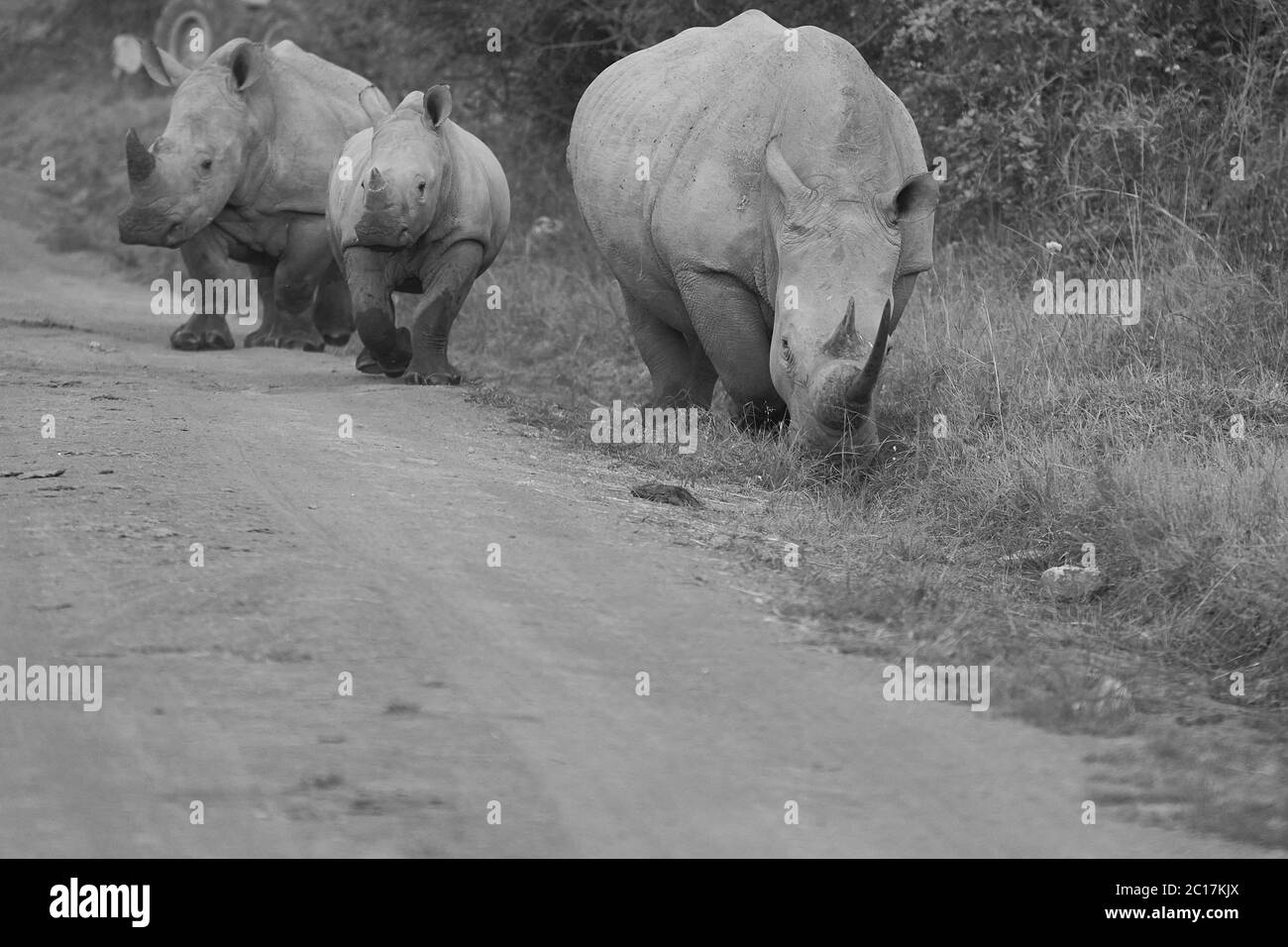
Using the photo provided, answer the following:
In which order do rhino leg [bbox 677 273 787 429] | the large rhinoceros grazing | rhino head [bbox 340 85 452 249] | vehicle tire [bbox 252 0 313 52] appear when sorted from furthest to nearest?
vehicle tire [bbox 252 0 313 52]
rhino head [bbox 340 85 452 249]
rhino leg [bbox 677 273 787 429]
the large rhinoceros grazing

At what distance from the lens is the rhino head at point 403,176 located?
9.70 meters

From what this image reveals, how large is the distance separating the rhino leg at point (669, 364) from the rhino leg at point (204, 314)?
4.00 meters

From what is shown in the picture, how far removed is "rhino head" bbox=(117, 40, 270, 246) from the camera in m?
12.1

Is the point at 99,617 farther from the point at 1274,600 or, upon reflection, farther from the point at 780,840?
the point at 1274,600

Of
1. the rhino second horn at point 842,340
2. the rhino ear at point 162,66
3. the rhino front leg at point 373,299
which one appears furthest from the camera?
the rhino ear at point 162,66

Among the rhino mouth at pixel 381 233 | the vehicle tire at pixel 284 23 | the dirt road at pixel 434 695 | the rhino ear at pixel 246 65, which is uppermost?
the vehicle tire at pixel 284 23

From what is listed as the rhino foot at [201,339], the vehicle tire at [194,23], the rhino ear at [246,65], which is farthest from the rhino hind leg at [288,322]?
the vehicle tire at [194,23]

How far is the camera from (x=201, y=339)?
489 inches

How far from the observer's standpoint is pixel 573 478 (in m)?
7.39

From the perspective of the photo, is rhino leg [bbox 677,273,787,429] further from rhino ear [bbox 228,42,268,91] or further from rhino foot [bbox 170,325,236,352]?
rhino ear [bbox 228,42,268,91]

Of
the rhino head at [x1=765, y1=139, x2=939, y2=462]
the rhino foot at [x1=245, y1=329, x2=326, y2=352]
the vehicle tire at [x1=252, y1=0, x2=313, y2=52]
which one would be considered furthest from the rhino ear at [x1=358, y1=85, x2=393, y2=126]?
the vehicle tire at [x1=252, y1=0, x2=313, y2=52]

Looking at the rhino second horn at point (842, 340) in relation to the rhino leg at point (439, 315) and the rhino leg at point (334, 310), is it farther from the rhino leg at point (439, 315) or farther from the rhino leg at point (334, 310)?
the rhino leg at point (334, 310)

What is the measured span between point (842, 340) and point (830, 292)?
11.6 inches

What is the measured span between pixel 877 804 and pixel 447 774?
2.89 feet
